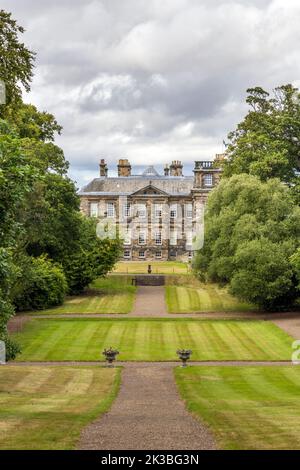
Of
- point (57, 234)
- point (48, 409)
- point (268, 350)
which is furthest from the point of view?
point (57, 234)

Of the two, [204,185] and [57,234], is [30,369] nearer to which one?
[57,234]

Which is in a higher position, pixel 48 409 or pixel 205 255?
pixel 205 255

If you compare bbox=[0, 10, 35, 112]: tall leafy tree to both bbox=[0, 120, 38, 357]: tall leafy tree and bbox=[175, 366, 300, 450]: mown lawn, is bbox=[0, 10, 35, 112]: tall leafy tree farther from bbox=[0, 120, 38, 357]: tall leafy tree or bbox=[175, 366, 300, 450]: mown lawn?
bbox=[175, 366, 300, 450]: mown lawn

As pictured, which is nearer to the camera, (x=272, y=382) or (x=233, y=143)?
(x=272, y=382)

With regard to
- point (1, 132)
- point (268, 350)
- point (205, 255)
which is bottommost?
point (268, 350)

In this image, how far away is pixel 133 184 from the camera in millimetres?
99250

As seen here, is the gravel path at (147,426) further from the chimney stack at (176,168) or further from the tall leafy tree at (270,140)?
the chimney stack at (176,168)

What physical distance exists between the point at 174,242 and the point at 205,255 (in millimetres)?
45104

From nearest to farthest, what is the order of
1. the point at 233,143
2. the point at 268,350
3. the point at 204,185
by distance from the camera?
1. the point at 268,350
2. the point at 233,143
3. the point at 204,185

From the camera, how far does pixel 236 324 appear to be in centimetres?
4556

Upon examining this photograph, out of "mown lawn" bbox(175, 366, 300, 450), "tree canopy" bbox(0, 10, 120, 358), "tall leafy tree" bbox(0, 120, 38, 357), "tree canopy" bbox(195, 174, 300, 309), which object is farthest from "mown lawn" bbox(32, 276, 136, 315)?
"tall leafy tree" bbox(0, 120, 38, 357)

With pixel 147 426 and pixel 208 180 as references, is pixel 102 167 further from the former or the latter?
pixel 147 426

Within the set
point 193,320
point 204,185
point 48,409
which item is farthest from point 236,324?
point 204,185

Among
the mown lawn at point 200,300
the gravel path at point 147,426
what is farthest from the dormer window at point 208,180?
the gravel path at point 147,426
